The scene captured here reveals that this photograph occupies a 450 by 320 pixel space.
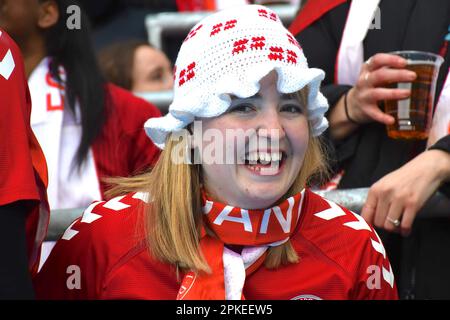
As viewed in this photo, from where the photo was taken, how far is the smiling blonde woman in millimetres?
2189

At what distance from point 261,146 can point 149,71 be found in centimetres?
215

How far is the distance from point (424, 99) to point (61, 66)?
1267mm

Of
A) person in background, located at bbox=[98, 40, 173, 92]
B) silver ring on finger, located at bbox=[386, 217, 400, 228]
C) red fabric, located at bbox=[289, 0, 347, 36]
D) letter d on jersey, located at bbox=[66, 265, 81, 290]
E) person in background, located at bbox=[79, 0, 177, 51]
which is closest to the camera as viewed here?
letter d on jersey, located at bbox=[66, 265, 81, 290]

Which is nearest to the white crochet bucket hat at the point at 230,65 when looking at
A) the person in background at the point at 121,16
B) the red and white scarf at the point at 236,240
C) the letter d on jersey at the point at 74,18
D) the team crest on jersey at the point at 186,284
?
the red and white scarf at the point at 236,240

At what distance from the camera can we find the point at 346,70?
294cm

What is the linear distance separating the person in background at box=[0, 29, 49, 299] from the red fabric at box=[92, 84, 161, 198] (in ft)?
3.48

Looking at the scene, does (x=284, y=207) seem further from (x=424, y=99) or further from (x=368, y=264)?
(x=424, y=99)

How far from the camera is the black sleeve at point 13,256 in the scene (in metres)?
1.81

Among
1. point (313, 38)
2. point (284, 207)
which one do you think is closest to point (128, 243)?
point (284, 207)

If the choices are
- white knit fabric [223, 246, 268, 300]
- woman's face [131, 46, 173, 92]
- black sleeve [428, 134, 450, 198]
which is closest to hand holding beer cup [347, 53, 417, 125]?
black sleeve [428, 134, 450, 198]

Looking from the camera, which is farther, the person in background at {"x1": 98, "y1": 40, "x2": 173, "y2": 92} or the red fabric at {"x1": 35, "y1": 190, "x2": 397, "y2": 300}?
the person in background at {"x1": 98, "y1": 40, "x2": 173, "y2": 92}

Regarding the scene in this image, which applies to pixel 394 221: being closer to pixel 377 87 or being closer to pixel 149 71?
pixel 377 87

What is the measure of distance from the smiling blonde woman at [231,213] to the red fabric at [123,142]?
29.7 inches

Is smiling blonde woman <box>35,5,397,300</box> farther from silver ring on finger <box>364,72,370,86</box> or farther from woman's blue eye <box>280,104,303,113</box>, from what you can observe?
silver ring on finger <box>364,72,370,86</box>
